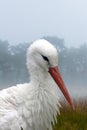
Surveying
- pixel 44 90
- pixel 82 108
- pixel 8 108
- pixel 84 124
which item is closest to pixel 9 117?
pixel 8 108

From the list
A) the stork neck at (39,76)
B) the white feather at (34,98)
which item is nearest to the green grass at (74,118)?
the white feather at (34,98)

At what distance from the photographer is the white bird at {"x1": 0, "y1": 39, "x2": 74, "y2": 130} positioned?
7152 mm

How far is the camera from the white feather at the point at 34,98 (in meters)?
7.14

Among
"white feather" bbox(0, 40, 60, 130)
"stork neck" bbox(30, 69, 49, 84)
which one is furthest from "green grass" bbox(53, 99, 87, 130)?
"stork neck" bbox(30, 69, 49, 84)

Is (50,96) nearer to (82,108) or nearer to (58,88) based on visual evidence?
(58,88)

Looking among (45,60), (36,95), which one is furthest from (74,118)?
(45,60)

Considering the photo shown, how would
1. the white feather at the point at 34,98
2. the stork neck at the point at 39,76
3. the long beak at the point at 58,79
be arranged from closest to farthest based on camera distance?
1. the white feather at the point at 34,98
2. the long beak at the point at 58,79
3. the stork neck at the point at 39,76

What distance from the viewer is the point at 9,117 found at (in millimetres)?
7098

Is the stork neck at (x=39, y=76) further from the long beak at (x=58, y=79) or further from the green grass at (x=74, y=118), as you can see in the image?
the green grass at (x=74, y=118)

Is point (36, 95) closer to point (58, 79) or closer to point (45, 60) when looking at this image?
point (58, 79)

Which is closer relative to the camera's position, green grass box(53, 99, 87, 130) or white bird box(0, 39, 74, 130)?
white bird box(0, 39, 74, 130)

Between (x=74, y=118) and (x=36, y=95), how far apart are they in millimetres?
1554

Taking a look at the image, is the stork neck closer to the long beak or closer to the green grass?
the long beak

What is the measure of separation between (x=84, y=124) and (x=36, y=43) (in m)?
1.40
